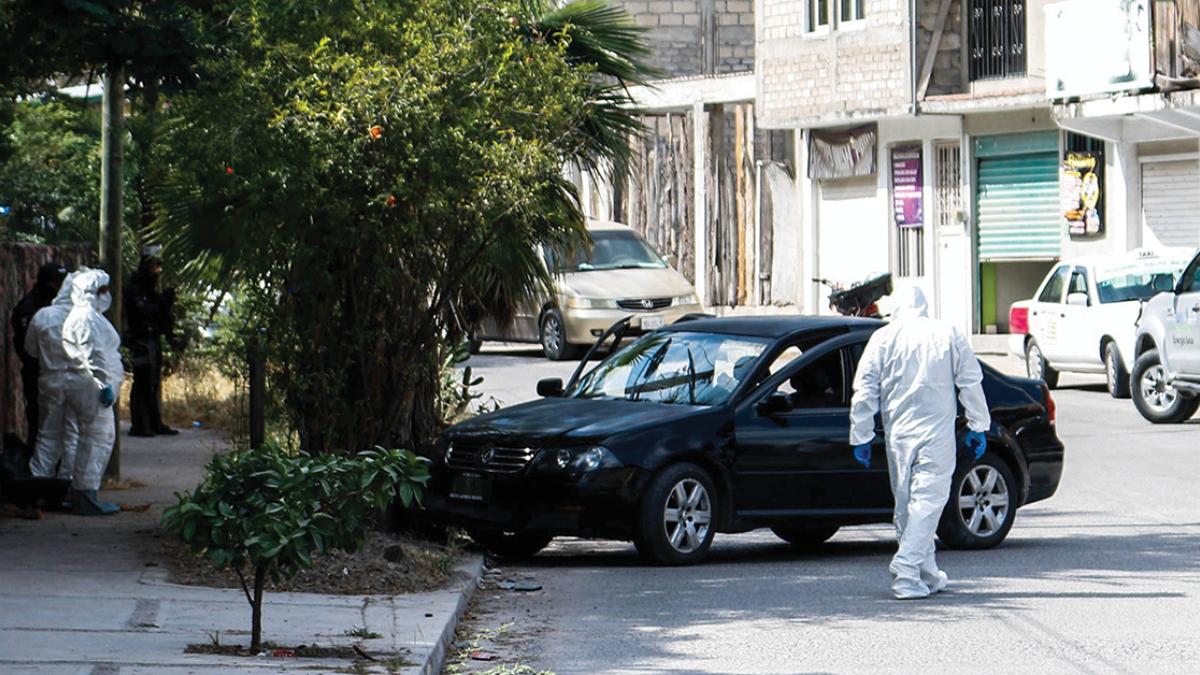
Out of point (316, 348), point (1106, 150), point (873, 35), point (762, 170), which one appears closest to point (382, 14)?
point (316, 348)

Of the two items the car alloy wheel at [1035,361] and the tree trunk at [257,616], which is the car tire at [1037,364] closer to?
the car alloy wheel at [1035,361]

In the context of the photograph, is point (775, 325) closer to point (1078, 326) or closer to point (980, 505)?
point (980, 505)

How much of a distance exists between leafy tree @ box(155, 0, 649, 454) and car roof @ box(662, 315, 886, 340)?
1.15 metres

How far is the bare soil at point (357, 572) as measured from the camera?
31.2 ft

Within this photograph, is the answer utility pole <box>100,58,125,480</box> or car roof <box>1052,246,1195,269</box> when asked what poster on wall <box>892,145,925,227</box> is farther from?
utility pole <box>100,58,125,480</box>

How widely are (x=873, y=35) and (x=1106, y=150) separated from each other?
503 centimetres

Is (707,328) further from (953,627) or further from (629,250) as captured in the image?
(629,250)

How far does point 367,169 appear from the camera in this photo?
33.8ft

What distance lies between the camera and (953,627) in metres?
8.82

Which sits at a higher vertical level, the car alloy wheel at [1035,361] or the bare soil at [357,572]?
the car alloy wheel at [1035,361]

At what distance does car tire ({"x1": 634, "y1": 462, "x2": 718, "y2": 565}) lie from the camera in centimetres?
1056

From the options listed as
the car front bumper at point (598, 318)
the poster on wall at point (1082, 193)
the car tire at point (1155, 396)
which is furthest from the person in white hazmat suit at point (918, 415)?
the poster on wall at point (1082, 193)

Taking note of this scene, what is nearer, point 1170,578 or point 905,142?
point 1170,578

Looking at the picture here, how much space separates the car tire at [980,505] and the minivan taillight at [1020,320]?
12569 millimetres
